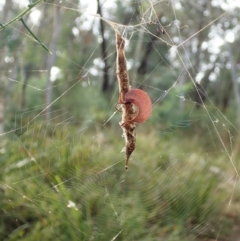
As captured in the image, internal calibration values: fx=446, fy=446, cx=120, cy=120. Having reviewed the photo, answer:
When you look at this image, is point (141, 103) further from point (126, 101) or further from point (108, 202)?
point (108, 202)

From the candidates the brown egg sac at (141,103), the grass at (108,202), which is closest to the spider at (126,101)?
the brown egg sac at (141,103)

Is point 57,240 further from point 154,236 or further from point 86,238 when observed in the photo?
point 154,236

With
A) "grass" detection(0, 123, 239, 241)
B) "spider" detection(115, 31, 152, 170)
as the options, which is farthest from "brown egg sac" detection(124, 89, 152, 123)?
"grass" detection(0, 123, 239, 241)

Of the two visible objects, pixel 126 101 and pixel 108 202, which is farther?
pixel 108 202

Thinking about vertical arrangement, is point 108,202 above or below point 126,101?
below

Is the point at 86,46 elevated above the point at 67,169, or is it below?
above

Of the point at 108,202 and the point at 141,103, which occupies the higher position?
the point at 141,103

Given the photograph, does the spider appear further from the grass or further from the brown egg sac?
the grass

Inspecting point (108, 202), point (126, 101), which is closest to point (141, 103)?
point (126, 101)

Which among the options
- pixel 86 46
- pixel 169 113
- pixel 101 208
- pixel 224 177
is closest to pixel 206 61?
pixel 86 46
